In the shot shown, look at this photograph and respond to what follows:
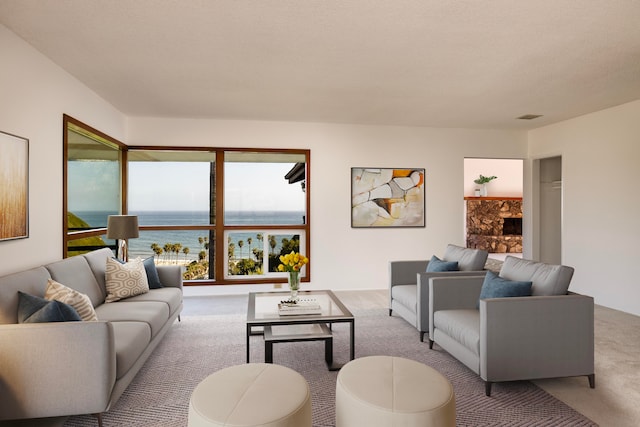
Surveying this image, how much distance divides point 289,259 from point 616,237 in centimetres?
427

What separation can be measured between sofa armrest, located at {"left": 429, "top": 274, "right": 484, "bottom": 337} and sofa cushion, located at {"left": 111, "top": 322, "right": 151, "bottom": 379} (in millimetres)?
2349

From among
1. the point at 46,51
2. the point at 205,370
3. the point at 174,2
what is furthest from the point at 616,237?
the point at 46,51

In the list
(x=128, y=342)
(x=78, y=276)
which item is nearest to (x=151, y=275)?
(x=78, y=276)

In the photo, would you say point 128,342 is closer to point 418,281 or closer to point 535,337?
point 418,281

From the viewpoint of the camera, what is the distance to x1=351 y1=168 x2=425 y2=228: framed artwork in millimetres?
6258

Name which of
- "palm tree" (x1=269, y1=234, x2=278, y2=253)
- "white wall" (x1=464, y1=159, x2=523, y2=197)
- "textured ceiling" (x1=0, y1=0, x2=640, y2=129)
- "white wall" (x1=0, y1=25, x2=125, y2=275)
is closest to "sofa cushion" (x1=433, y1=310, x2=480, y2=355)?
"textured ceiling" (x1=0, y1=0, x2=640, y2=129)

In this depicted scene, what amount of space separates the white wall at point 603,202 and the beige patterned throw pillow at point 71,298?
5.75 m

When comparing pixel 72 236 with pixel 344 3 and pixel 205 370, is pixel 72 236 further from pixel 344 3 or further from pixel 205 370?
pixel 344 3

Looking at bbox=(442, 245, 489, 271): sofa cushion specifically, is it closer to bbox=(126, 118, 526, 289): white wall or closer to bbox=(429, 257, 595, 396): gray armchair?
bbox=(429, 257, 595, 396): gray armchair

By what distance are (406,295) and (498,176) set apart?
7.43 m

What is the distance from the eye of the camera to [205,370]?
3.18 meters

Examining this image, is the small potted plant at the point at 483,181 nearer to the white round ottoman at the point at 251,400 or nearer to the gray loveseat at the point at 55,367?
the white round ottoman at the point at 251,400

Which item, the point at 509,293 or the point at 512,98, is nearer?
the point at 509,293

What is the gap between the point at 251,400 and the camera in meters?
1.81
